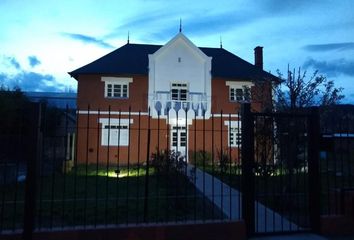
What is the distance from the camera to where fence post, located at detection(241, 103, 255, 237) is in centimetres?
641

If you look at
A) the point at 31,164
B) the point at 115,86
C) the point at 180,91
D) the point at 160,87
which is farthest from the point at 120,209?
the point at 180,91

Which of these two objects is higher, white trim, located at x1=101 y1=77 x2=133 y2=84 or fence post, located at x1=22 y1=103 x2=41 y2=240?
white trim, located at x1=101 y1=77 x2=133 y2=84

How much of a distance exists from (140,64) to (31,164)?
824 inches

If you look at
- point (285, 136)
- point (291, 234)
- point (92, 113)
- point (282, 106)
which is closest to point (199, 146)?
point (92, 113)

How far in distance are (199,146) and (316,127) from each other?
15.4 m

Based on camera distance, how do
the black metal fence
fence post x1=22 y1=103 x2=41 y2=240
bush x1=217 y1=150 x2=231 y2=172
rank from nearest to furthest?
fence post x1=22 y1=103 x2=41 y2=240 < the black metal fence < bush x1=217 y1=150 x2=231 y2=172

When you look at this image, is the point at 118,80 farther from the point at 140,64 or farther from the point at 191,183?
the point at 191,183

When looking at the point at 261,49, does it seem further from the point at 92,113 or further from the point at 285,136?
the point at 285,136

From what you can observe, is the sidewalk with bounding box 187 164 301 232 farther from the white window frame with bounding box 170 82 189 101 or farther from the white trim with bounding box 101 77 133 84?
the white trim with bounding box 101 77 133 84

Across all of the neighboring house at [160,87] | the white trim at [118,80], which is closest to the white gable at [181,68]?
the neighboring house at [160,87]

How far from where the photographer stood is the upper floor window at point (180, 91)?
25.8m

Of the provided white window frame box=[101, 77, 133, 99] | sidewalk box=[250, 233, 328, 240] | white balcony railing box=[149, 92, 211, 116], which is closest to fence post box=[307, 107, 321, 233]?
sidewalk box=[250, 233, 328, 240]

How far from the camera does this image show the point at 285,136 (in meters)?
8.06

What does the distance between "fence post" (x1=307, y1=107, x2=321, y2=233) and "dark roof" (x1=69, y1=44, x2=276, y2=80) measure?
17.4 meters
